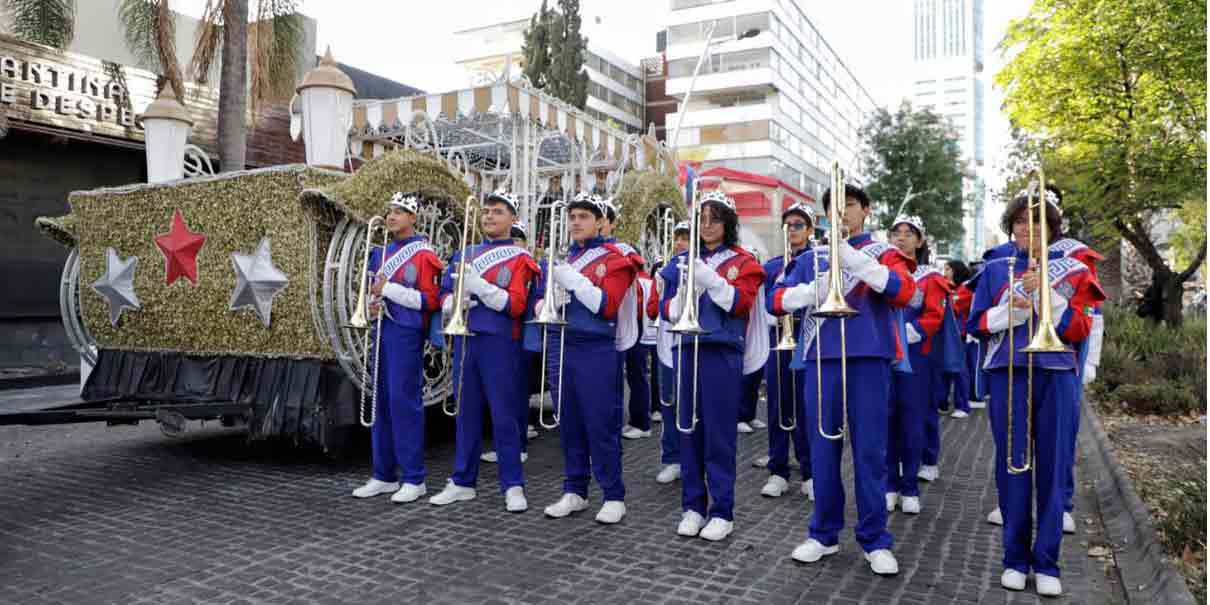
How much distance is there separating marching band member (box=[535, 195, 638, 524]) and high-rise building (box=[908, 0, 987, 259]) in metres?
125

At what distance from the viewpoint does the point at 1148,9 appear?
42.1 ft

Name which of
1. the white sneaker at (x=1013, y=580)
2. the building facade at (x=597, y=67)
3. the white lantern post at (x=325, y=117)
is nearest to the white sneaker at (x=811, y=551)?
the white sneaker at (x=1013, y=580)

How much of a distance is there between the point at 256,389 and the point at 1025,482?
5.37m

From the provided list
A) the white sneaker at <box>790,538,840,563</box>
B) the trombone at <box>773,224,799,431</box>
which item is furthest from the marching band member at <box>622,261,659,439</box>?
the white sneaker at <box>790,538,840,563</box>

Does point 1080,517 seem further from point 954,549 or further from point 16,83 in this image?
point 16,83

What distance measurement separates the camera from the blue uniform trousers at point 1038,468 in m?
4.03

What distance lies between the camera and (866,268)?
13.9 feet

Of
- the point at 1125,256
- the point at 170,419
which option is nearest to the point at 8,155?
the point at 170,419

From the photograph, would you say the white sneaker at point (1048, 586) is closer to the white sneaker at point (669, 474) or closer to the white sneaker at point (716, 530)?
the white sneaker at point (716, 530)

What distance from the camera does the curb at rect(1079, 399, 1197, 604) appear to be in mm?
4012

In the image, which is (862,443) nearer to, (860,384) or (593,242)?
(860,384)

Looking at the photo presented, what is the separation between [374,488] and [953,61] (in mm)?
159592

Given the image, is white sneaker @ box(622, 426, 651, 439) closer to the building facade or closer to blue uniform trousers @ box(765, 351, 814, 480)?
blue uniform trousers @ box(765, 351, 814, 480)

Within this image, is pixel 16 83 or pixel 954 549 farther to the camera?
pixel 16 83
